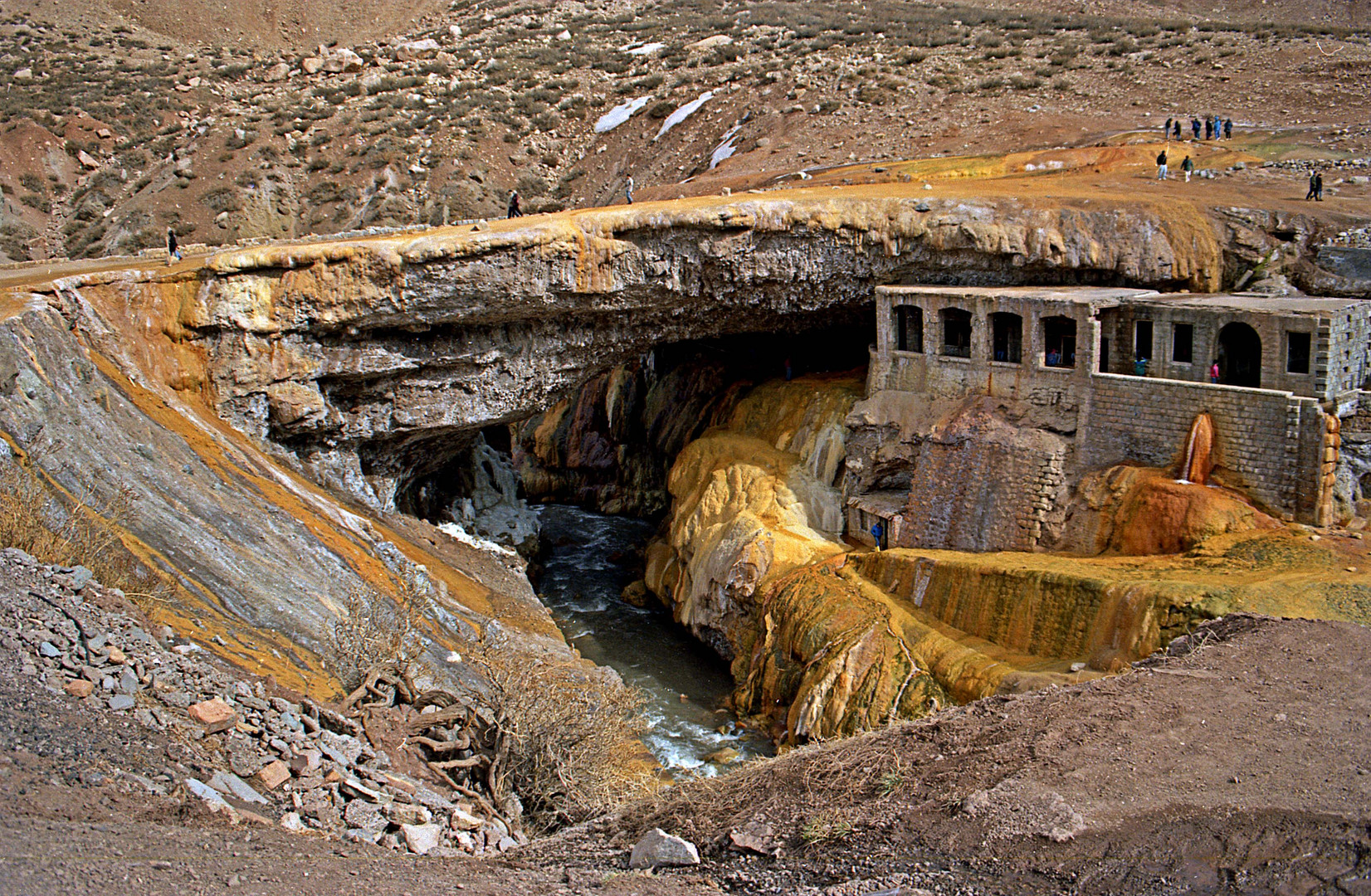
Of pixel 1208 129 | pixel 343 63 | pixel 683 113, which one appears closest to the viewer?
pixel 1208 129

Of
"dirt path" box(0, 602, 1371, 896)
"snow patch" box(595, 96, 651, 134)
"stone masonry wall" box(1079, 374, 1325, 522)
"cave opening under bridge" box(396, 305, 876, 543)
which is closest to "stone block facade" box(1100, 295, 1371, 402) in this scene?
"stone masonry wall" box(1079, 374, 1325, 522)

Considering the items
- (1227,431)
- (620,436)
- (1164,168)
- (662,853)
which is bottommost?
(620,436)

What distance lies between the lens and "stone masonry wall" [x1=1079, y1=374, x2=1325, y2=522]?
22.5 metres

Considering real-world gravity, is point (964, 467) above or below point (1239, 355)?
below

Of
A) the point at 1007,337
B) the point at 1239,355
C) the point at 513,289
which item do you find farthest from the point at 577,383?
the point at 1239,355

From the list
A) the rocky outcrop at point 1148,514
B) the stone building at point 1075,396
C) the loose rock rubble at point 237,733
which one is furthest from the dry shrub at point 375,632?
the rocky outcrop at point 1148,514

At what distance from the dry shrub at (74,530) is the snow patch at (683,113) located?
3784 centimetres

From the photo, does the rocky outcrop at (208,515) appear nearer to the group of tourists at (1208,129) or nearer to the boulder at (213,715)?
the boulder at (213,715)

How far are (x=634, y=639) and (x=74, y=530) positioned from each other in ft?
53.7

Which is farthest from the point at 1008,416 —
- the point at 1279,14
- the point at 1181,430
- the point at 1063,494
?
the point at 1279,14

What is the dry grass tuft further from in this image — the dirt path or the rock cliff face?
the rock cliff face

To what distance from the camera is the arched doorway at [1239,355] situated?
25422 mm

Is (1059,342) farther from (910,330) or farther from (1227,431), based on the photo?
(1227,431)

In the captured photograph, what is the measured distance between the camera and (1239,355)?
2567 centimetres
